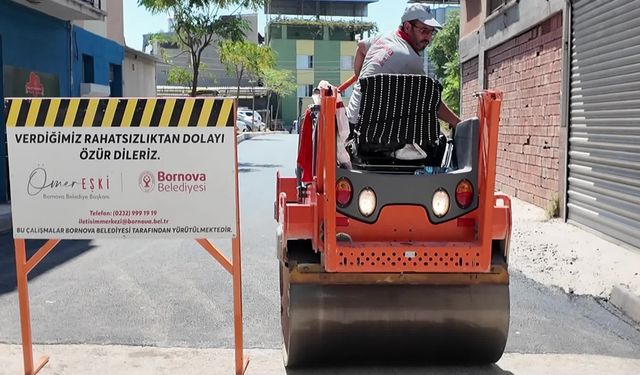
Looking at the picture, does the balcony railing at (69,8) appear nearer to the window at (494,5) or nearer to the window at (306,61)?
the window at (494,5)

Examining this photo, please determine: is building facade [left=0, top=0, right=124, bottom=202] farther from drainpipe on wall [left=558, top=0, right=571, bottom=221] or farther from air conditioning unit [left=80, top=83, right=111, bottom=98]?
drainpipe on wall [left=558, top=0, right=571, bottom=221]

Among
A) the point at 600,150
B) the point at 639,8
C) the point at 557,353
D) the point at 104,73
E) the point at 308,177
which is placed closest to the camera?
the point at 308,177

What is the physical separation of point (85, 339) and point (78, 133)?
72.4 inches

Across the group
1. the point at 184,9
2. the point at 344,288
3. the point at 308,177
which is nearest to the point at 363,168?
the point at 308,177

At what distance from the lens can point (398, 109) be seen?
14.9 feet

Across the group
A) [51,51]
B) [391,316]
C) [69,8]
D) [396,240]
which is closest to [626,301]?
[391,316]

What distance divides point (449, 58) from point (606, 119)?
3471 centimetres

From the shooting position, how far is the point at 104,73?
64.8 ft

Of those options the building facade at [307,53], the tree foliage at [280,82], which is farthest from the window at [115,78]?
the building facade at [307,53]

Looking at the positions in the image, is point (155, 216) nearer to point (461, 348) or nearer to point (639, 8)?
point (461, 348)

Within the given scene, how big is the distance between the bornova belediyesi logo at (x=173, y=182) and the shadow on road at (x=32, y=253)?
3236mm

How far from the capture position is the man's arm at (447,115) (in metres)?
4.84

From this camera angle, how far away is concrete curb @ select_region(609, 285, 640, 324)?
635 centimetres
